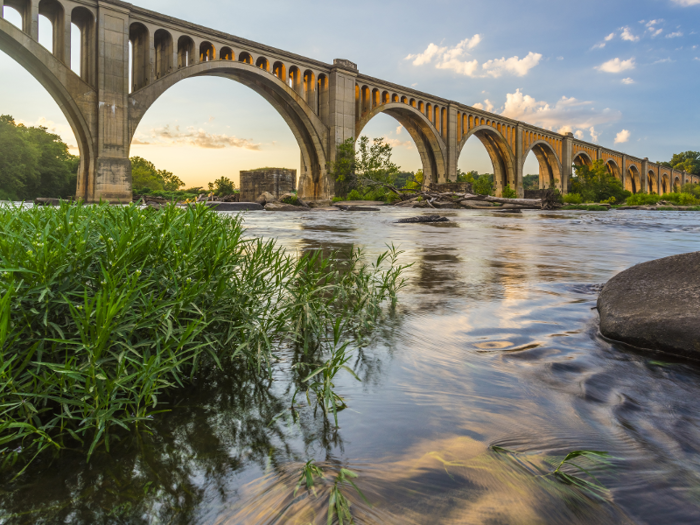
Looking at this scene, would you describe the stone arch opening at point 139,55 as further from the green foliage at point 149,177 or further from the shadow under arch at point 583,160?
the shadow under arch at point 583,160

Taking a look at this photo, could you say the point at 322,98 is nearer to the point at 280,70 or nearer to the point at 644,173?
the point at 280,70

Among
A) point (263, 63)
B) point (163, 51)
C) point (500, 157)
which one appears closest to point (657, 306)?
point (163, 51)

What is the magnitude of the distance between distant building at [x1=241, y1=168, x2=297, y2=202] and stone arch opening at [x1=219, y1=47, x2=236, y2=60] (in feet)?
40.5

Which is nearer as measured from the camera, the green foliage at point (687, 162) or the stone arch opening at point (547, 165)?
the stone arch opening at point (547, 165)

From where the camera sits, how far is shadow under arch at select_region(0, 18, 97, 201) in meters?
18.0

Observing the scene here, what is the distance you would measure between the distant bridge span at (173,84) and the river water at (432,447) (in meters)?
11.7

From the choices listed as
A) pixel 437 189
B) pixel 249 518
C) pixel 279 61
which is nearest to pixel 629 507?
pixel 249 518

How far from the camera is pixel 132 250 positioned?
1.50 metres

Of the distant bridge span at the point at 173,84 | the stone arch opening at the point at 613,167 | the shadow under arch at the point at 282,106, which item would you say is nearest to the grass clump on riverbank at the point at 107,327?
the distant bridge span at the point at 173,84

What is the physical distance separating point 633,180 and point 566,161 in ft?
104

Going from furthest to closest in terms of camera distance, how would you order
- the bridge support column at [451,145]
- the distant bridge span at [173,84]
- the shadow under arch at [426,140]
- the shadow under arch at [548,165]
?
1. the shadow under arch at [548,165]
2. the bridge support column at [451,145]
3. the shadow under arch at [426,140]
4. the distant bridge span at [173,84]

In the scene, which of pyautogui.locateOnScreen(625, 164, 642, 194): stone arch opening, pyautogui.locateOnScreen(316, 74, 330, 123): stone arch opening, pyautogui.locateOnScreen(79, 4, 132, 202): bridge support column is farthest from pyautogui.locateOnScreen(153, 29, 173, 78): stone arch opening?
pyautogui.locateOnScreen(625, 164, 642, 194): stone arch opening

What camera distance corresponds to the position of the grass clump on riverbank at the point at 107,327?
1.10 metres

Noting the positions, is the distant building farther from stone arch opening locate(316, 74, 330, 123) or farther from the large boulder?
the large boulder
